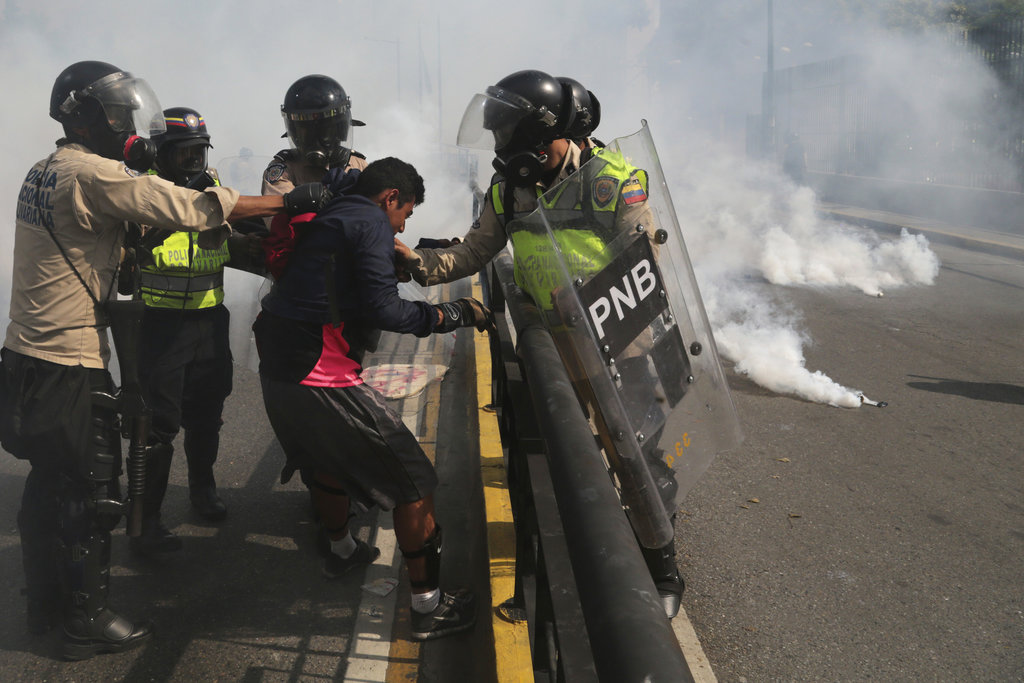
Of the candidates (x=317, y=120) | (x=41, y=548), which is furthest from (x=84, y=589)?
(x=317, y=120)

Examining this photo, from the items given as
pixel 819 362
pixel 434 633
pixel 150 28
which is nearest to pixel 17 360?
pixel 434 633

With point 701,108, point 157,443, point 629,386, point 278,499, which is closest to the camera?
point 629,386

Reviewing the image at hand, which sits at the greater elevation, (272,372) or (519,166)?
(519,166)

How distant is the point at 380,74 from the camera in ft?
91.8

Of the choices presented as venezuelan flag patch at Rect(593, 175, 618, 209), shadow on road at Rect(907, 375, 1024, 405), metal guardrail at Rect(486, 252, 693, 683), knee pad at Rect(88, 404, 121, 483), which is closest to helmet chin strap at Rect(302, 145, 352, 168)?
knee pad at Rect(88, 404, 121, 483)

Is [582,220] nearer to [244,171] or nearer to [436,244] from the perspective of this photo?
[436,244]

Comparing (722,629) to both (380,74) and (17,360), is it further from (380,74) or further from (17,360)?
→ (380,74)

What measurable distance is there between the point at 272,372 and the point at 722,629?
5.88 ft

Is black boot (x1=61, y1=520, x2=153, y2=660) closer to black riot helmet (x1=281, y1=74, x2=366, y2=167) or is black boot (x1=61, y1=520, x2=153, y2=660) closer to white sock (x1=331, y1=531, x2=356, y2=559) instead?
white sock (x1=331, y1=531, x2=356, y2=559)

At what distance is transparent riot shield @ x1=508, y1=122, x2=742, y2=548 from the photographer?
6.77 feet

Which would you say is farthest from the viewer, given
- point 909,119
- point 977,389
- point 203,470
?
point 909,119

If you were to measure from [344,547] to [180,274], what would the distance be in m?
1.29

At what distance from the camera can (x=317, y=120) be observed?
12.7 feet

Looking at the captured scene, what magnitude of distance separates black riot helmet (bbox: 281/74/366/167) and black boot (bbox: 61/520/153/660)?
1.90 meters
